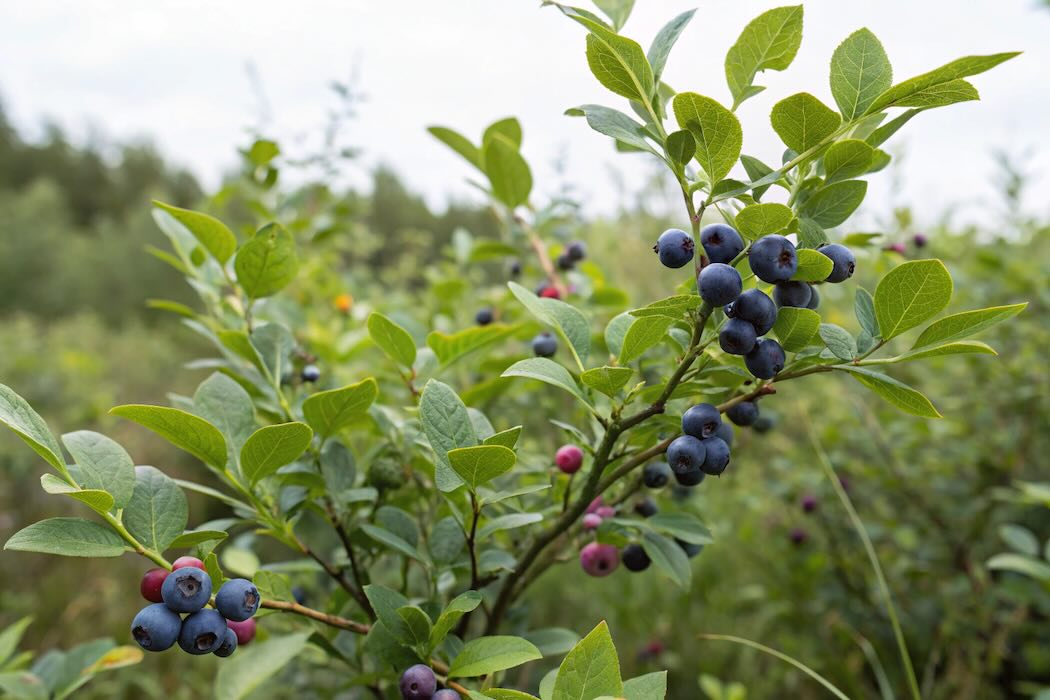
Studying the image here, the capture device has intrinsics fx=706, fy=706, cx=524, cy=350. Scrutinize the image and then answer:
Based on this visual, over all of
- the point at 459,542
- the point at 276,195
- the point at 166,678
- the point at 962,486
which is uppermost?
the point at 276,195

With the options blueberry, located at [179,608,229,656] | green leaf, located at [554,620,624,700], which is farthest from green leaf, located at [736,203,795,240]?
blueberry, located at [179,608,229,656]

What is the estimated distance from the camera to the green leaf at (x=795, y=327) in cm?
67

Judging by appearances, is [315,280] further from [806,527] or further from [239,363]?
[806,527]

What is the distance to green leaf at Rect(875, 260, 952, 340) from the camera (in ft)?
2.18

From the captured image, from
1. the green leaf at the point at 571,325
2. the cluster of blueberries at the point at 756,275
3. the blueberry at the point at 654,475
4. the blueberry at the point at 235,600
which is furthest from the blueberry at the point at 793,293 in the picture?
the blueberry at the point at 235,600

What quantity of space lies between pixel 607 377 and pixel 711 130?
25 centimetres

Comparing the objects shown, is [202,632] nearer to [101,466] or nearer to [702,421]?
[101,466]

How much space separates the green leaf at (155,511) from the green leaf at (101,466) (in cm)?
1

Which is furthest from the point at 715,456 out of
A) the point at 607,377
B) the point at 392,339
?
the point at 392,339

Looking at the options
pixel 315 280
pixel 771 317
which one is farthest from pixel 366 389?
pixel 315 280

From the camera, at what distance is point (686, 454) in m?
0.71

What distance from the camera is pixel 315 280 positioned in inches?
104

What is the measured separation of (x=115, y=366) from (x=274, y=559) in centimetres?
796

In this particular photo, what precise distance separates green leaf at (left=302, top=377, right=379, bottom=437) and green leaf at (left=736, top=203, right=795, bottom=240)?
0.42 m
